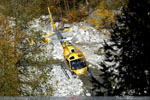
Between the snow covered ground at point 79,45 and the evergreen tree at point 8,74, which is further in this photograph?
the snow covered ground at point 79,45

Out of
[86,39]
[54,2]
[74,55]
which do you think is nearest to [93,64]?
[74,55]

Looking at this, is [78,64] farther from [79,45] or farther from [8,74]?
[79,45]

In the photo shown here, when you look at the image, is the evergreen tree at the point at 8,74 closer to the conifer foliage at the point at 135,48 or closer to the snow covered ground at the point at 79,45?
the snow covered ground at the point at 79,45

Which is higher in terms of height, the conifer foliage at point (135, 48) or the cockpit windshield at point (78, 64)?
the conifer foliage at point (135, 48)

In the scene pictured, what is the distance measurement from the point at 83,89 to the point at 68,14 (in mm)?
17976

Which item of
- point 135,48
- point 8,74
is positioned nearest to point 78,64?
point 8,74

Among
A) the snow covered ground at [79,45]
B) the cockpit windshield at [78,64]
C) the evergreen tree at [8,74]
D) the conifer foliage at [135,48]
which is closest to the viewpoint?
the conifer foliage at [135,48]

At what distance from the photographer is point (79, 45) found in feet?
65.4

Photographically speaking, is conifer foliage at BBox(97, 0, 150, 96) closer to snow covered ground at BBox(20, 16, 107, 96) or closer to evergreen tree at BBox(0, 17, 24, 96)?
evergreen tree at BBox(0, 17, 24, 96)

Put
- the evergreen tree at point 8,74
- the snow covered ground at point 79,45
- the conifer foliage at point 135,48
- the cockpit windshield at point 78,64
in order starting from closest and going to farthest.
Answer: the conifer foliage at point 135,48 < the evergreen tree at point 8,74 < the snow covered ground at point 79,45 < the cockpit windshield at point 78,64

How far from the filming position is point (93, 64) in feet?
50.8

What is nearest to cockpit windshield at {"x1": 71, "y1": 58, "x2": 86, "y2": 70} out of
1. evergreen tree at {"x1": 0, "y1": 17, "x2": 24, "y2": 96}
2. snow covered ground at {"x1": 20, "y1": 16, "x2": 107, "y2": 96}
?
snow covered ground at {"x1": 20, "y1": 16, "x2": 107, "y2": 96}

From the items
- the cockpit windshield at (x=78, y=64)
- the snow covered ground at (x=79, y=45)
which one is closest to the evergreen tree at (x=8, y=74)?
the snow covered ground at (x=79, y=45)

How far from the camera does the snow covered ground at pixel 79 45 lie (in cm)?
1179
